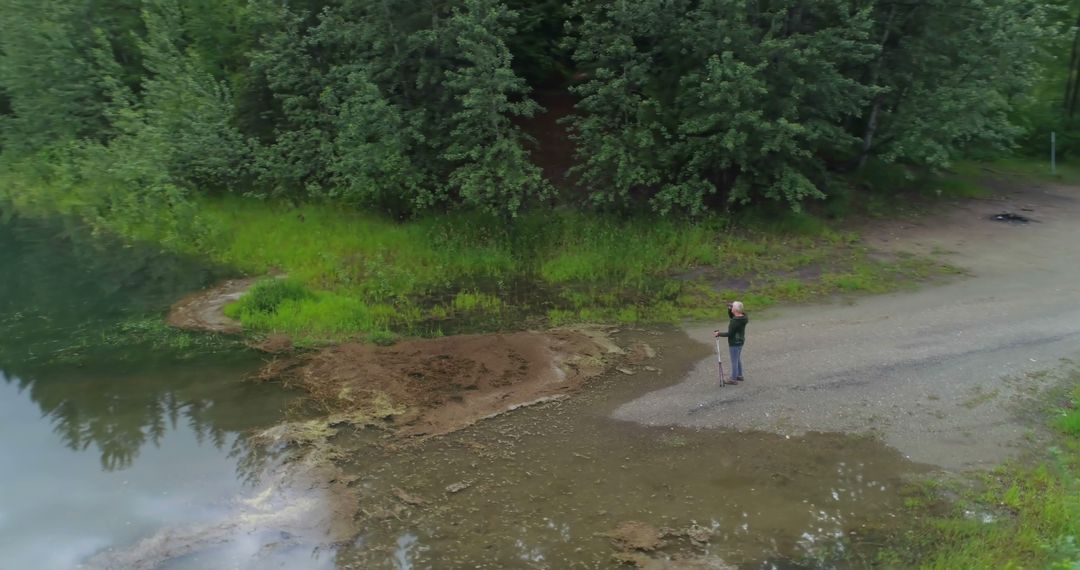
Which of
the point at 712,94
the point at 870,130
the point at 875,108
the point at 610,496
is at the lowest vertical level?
the point at 610,496

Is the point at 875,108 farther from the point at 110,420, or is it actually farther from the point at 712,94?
the point at 110,420

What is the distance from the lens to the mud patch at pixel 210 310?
1500 cm

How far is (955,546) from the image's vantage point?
7801 mm

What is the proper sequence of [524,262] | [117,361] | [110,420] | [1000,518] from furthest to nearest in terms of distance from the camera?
1. [524,262]
2. [117,361]
3. [110,420]
4. [1000,518]

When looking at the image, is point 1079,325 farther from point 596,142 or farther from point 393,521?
point 393,521

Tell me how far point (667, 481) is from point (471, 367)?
4457 mm

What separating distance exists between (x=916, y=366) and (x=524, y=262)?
8825 millimetres

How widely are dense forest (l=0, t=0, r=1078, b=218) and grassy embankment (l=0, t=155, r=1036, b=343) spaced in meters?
0.79

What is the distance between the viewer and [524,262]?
17.8 metres

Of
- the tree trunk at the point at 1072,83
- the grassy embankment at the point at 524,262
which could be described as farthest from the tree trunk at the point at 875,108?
the tree trunk at the point at 1072,83

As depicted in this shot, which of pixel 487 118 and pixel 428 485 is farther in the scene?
pixel 487 118

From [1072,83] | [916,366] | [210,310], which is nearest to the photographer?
[916,366]

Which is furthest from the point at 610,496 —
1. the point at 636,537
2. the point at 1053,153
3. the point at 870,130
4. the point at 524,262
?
the point at 1053,153

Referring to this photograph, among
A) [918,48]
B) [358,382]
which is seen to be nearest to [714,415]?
[358,382]
